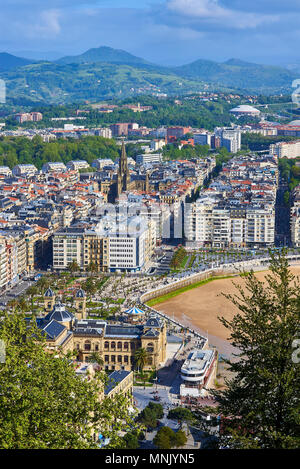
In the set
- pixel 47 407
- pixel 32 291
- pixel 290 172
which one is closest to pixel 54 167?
pixel 290 172

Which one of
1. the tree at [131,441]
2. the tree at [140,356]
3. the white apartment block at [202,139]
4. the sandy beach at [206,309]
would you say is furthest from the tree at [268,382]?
the white apartment block at [202,139]

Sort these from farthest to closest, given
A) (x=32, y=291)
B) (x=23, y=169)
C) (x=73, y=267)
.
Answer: (x=23, y=169) < (x=73, y=267) < (x=32, y=291)

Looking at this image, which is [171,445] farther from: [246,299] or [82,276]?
[82,276]

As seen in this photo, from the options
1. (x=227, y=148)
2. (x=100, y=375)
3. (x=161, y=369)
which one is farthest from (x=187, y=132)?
(x=100, y=375)

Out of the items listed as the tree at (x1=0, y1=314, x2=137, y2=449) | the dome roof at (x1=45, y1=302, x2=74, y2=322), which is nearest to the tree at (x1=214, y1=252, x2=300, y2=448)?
the tree at (x1=0, y1=314, x2=137, y2=449)

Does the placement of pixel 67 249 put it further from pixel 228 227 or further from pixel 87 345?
pixel 87 345

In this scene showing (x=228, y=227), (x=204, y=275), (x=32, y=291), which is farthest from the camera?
(x=228, y=227)

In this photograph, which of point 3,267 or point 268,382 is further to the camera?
point 3,267
